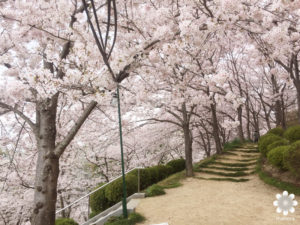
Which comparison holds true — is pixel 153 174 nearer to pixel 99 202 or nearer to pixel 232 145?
pixel 99 202

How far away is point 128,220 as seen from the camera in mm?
6695

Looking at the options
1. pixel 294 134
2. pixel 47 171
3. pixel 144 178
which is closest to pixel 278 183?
pixel 294 134

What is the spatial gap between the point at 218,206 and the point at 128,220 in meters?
2.95

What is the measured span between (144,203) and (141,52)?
524 centimetres

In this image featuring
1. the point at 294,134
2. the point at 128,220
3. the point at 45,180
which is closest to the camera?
the point at 45,180

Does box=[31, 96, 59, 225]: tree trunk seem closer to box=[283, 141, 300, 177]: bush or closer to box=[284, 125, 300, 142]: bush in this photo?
box=[283, 141, 300, 177]: bush

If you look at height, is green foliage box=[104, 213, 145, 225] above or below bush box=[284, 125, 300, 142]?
below

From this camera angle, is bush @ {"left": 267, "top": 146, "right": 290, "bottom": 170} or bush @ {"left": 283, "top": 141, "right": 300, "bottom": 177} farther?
bush @ {"left": 267, "top": 146, "right": 290, "bottom": 170}

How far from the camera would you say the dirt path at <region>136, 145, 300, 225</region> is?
21.4 feet

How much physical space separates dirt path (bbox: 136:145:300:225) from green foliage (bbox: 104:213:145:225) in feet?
0.75

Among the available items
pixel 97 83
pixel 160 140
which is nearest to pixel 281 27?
pixel 97 83

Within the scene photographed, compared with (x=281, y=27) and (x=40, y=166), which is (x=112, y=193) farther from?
(x=281, y=27)

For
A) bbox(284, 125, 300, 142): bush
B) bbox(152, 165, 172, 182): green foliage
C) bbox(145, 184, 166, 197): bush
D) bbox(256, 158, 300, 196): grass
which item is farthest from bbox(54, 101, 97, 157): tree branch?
bbox(284, 125, 300, 142): bush

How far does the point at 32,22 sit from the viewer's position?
6.09 meters
